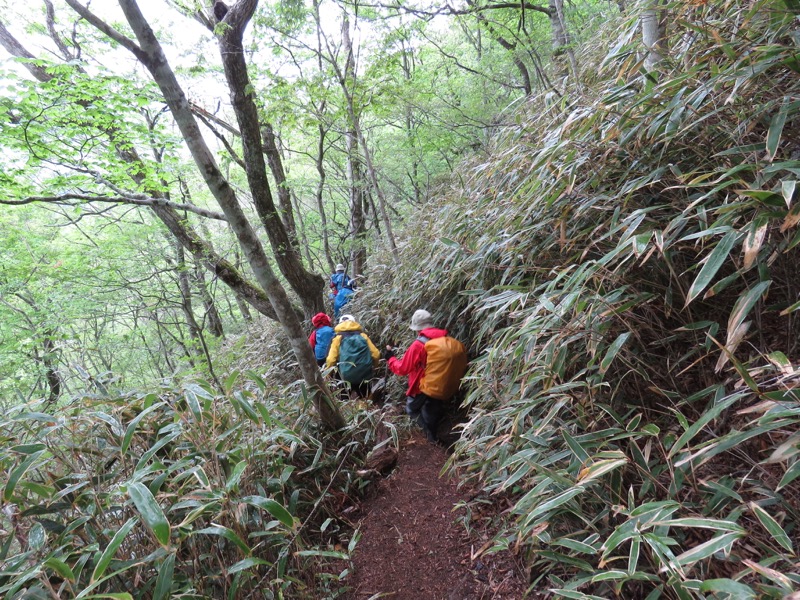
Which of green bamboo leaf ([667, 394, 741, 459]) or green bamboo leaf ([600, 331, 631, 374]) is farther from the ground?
green bamboo leaf ([600, 331, 631, 374])

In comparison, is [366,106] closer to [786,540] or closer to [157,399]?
[157,399]

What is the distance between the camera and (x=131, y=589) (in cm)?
180

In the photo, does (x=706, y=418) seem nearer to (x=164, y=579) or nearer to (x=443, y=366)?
(x=164, y=579)

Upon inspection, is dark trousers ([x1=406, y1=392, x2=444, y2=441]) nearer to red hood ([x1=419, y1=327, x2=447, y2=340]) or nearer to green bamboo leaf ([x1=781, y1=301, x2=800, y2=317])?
red hood ([x1=419, y1=327, x2=447, y2=340])

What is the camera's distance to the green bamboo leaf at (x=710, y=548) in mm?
1082

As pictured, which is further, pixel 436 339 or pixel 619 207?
pixel 436 339

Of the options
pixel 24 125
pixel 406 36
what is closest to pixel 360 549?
pixel 24 125

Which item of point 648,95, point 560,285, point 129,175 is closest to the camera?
point 648,95

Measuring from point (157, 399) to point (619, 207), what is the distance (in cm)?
350

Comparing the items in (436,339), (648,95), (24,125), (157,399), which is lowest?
(436,339)

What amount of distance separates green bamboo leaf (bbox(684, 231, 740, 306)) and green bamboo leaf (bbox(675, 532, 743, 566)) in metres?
0.76

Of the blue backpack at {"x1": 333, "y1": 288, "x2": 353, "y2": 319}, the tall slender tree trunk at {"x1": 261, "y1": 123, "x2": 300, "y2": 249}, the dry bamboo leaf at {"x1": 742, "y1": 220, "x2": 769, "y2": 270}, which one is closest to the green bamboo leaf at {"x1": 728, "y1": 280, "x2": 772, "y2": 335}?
the dry bamboo leaf at {"x1": 742, "y1": 220, "x2": 769, "y2": 270}

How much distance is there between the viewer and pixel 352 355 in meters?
4.83

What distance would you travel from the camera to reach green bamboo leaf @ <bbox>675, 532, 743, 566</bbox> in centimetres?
108
